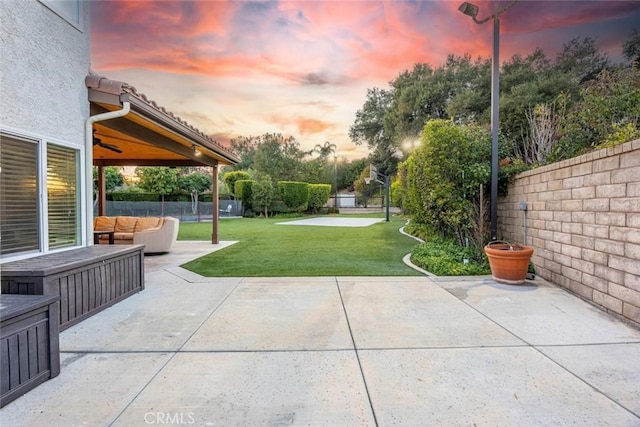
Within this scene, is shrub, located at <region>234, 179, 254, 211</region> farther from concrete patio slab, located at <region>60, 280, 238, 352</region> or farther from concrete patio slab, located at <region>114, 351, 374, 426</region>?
concrete patio slab, located at <region>114, 351, 374, 426</region>

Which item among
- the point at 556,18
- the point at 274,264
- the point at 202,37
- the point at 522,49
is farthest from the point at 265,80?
the point at 522,49

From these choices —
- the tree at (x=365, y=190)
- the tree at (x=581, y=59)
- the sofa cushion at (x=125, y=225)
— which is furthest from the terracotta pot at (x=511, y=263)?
the tree at (x=365, y=190)

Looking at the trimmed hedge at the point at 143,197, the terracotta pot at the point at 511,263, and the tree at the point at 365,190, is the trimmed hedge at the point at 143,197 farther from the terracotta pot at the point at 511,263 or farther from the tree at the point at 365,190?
the terracotta pot at the point at 511,263

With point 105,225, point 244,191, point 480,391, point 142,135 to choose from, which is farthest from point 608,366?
point 244,191

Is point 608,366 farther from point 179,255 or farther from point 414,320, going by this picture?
point 179,255

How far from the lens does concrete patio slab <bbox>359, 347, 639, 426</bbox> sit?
1953 mm

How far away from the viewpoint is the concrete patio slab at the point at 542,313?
3146mm

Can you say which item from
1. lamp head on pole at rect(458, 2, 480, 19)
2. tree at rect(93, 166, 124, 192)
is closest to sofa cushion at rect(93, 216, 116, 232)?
lamp head on pole at rect(458, 2, 480, 19)

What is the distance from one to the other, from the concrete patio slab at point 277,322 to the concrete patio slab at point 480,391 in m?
0.56

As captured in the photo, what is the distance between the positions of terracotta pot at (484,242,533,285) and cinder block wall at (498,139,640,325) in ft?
1.39

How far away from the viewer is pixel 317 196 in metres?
27.6

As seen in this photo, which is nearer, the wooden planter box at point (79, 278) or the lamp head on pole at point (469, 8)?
the wooden planter box at point (79, 278)

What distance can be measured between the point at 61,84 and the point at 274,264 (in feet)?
14.1

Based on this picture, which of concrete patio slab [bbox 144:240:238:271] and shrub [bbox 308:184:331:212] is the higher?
shrub [bbox 308:184:331:212]
